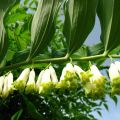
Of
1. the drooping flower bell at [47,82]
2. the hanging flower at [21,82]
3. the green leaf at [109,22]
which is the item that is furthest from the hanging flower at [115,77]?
the hanging flower at [21,82]

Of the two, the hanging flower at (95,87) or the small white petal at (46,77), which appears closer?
the hanging flower at (95,87)

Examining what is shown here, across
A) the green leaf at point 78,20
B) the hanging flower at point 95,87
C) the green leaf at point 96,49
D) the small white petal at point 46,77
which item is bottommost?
the hanging flower at point 95,87

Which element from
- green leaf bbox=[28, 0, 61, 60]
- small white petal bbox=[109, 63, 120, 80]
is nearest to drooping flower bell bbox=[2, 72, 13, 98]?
green leaf bbox=[28, 0, 61, 60]

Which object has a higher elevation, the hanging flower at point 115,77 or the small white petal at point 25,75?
the small white petal at point 25,75

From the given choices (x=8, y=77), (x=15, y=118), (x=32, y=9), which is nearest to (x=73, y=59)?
(x=8, y=77)

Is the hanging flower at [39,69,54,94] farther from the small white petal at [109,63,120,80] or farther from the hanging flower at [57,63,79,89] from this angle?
the small white petal at [109,63,120,80]

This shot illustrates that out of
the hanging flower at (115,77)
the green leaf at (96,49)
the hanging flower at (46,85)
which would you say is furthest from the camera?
the green leaf at (96,49)

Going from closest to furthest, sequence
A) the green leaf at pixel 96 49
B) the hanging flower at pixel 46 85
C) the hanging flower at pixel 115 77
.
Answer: the hanging flower at pixel 115 77, the hanging flower at pixel 46 85, the green leaf at pixel 96 49

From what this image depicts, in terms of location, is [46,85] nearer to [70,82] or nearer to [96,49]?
[70,82]

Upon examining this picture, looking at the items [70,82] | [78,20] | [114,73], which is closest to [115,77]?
[114,73]

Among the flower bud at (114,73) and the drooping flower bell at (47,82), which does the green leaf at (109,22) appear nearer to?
the flower bud at (114,73)
